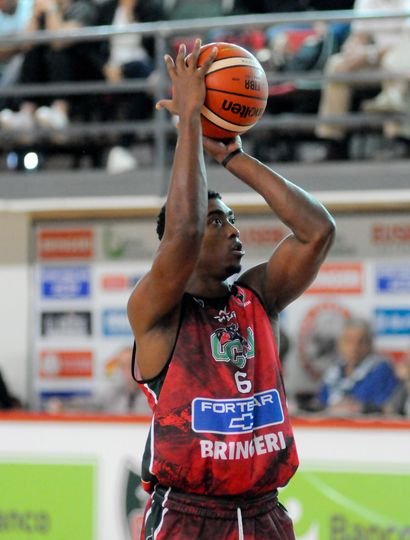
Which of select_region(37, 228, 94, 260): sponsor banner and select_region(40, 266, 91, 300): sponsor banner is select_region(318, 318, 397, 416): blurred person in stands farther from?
select_region(37, 228, 94, 260): sponsor banner

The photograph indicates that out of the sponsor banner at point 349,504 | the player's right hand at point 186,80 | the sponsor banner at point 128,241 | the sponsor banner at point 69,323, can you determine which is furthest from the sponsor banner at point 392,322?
the player's right hand at point 186,80

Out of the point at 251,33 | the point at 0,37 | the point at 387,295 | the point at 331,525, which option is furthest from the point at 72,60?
the point at 331,525

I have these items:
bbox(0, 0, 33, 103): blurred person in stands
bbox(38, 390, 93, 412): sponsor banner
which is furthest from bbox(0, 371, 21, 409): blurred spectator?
bbox(0, 0, 33, 103): blurred person in stands

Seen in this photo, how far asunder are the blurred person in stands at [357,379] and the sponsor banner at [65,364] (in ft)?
8.04

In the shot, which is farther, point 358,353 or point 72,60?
point 72,60

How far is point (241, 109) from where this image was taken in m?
3.90

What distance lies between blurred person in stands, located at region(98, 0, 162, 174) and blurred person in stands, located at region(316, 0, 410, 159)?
5.11 ft

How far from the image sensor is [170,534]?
3.87 m

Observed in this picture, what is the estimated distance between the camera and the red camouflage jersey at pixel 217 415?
148 inches

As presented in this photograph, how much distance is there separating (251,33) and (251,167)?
5.62 meters

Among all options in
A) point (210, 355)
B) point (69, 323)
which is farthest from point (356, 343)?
point (210, 355)

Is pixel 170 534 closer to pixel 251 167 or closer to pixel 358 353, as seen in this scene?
pixel 251 167

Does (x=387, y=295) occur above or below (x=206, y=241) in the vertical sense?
below

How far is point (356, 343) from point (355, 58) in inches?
88.0
